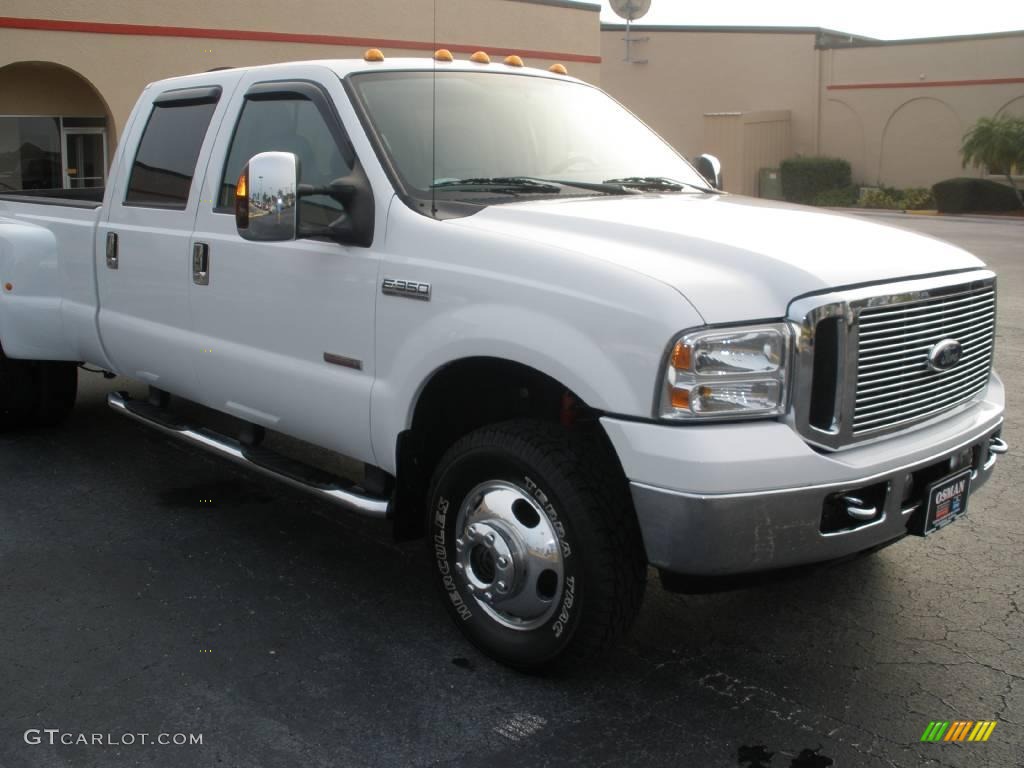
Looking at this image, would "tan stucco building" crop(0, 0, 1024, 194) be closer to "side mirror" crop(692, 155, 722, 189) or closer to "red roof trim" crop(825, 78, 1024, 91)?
"red roof trim" crop(825, 78, 1024, 91)

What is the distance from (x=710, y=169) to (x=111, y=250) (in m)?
3.03

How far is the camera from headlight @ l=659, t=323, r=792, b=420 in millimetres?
3207

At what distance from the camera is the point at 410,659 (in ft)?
13.1

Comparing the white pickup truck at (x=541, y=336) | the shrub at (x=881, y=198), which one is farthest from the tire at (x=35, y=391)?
the shrub at (x=881, y=198)

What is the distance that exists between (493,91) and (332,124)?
0.77 metres

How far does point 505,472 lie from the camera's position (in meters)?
3.71

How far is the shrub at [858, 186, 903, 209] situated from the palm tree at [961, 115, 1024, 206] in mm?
2562

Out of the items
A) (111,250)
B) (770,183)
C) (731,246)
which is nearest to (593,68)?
(770,183)

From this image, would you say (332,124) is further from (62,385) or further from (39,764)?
(62,385)

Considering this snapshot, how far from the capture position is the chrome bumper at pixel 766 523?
10.4 feet

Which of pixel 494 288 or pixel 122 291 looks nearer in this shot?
pixel 494 288

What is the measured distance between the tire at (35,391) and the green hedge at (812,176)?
32.2m

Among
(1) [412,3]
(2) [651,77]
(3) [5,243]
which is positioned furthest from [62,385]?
(2) [651,77]

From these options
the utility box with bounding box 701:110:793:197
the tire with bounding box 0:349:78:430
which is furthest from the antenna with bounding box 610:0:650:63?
the tire with bounding box 0:349:78:430
